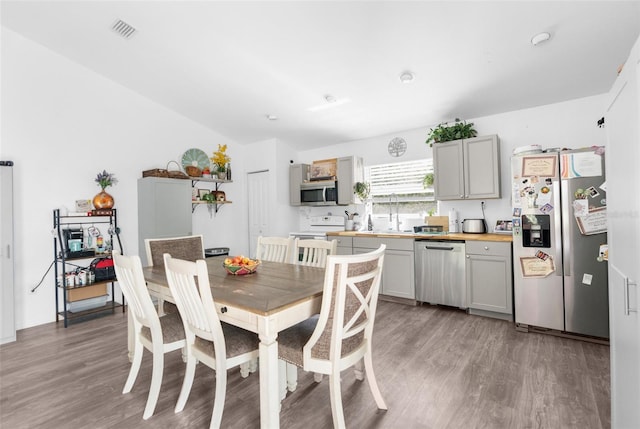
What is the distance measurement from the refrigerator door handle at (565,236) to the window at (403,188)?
1.50m

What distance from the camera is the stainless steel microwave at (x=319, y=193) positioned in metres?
4.69

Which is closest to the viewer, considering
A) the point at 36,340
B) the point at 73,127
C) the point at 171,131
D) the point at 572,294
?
the point at 572,294

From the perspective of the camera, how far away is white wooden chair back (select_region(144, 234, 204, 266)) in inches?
102

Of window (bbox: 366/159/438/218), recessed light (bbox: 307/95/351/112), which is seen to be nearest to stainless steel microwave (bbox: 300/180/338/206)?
window (bbox: 366/159/438/218)

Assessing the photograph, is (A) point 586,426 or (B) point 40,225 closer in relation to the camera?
(A) point 586,426

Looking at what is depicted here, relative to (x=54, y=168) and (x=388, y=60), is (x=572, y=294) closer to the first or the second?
(x=388, y=60)

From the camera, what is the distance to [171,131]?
4555 mm

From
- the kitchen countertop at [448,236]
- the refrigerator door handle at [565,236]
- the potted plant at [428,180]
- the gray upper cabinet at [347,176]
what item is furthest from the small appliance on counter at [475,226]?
the gray upper cabinet at [347,176]

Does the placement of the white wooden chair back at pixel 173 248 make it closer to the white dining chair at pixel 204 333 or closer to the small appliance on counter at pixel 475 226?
the white dining chair at pixel 204 333

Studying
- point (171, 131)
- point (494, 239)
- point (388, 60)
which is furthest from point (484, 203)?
point (171, 131)

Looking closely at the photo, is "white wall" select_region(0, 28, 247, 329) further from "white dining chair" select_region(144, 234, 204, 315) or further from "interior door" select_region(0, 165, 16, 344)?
"white dining chair" select_region(144, 234, 204, 315)

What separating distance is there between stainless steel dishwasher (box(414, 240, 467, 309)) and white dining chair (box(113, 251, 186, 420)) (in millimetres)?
2731

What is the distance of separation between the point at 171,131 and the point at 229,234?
1.92 meters

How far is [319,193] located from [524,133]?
112 inches
